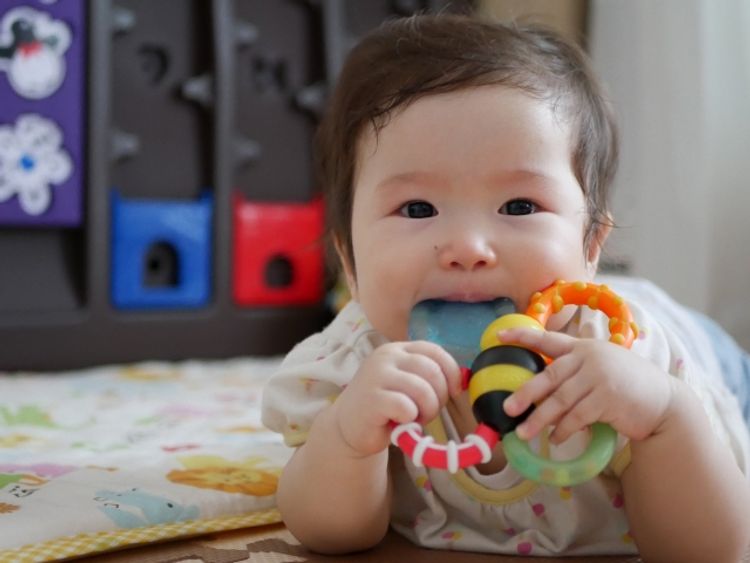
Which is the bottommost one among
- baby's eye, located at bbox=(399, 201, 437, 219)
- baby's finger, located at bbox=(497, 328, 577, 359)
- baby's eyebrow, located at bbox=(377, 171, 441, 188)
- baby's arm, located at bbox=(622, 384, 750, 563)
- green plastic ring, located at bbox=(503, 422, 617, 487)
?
baby's arm, located at bbox=(622, 384, 750, 563)

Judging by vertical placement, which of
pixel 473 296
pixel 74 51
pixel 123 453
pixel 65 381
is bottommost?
pixel 65 381

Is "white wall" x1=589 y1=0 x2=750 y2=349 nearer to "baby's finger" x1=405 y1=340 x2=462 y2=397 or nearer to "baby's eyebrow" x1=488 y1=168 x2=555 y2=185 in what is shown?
"baby's eyebrow" x1=488 y1=168 x2=555 y2=185

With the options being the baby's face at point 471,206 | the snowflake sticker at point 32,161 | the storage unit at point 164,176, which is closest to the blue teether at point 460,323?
the baby's face at point 471,206

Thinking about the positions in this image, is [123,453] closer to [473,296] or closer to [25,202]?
[473,296]

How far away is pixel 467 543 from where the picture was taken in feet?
2.76

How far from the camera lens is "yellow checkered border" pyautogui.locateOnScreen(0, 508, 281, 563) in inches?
30.5

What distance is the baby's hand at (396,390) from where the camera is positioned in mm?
650

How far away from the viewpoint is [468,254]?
76 centimetres

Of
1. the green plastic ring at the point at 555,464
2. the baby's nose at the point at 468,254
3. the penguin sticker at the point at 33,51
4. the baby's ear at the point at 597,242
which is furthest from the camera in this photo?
the penguin sticker at the point at 33,51

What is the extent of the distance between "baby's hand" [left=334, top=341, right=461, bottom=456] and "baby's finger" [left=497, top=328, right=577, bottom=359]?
0.04 metres

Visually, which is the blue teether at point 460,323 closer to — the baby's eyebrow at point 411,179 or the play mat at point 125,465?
the baby's eyebrow at point 411,179

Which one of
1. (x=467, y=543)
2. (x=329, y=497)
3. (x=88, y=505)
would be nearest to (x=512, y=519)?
(x=467, y=543)

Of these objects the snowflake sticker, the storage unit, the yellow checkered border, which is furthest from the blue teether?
the snowflake sticker

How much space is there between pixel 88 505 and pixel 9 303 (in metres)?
1.19
